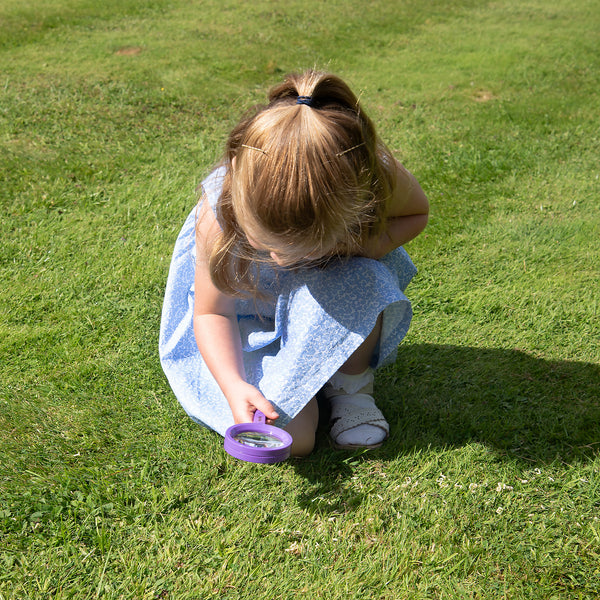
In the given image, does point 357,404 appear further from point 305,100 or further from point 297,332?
point 305,100

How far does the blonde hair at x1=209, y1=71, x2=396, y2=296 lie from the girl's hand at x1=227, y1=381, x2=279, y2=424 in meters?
0.44

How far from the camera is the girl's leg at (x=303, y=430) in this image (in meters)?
2.26

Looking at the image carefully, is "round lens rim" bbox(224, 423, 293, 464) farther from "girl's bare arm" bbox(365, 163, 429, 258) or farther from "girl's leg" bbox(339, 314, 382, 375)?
"girl's bare arm" bbox(365, 163, 429, 258)

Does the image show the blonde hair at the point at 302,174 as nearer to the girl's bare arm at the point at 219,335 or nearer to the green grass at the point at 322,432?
the girl's bare arm at the point at 219,335

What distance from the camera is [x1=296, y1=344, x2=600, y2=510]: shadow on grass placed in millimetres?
2363

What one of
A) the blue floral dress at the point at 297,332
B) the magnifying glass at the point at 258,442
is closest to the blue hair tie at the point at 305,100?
the blue floral dress at the point at 297,332

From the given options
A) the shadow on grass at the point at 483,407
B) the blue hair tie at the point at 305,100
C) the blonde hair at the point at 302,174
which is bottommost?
the shadow on grass at the point at 483,407

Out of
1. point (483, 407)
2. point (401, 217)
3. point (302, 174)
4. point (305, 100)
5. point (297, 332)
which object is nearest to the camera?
point (302, 174)

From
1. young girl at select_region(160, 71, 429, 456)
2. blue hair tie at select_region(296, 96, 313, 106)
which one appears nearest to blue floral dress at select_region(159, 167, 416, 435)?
young girl at select_region(160, 71, 429, 456)

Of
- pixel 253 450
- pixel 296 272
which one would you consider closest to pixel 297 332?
pixel 296 272

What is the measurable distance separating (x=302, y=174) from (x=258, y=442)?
2.82 ft

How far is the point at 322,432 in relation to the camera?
246 centimetres

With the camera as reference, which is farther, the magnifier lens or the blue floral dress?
the blue floral dress

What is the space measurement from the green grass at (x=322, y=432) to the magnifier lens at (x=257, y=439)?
26 cm
